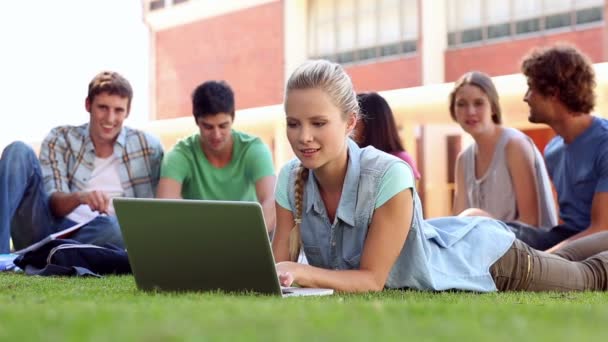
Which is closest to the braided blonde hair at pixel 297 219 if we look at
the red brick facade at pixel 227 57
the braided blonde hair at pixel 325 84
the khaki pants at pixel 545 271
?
the braided blonde hair at pixel 325 84

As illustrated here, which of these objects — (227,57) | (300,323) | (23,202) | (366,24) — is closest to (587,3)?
(366,24)

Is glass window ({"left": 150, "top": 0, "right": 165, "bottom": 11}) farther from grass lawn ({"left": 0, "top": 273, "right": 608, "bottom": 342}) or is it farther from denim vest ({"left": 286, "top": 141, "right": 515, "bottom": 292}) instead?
grass lawn ({"left": 0, "top": 273, "right": 608, "bottom": 342})

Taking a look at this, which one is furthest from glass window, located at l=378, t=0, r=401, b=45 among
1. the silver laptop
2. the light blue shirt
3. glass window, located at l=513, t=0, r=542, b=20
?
the silver laptop

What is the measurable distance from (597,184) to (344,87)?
2.29 metres

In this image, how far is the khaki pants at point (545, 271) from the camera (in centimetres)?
417

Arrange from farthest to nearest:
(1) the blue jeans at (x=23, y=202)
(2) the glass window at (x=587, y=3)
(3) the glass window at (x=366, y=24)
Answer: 1. (3) the glass window at (x=366, y=24)
2. (2) the glass window at (x=587, y=3)
3. (1) the blue jeans at (x=23, y=202)

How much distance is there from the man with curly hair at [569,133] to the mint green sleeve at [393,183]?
2087 millimetres

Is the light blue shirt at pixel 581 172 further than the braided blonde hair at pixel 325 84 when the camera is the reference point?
Yes

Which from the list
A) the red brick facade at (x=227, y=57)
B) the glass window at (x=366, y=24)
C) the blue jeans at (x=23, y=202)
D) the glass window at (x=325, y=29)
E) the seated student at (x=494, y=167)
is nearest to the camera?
the seated student at (x=494, y=167)

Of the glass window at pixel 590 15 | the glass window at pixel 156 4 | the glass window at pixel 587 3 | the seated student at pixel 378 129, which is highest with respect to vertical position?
the glass window at pixel 156 4

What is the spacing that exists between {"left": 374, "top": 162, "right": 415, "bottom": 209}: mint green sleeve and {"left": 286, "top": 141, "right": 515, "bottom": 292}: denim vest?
0.12 ft

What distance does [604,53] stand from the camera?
19234mm

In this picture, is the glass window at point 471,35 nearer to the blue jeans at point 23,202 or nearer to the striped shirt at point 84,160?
the striped shirt at point 84,160

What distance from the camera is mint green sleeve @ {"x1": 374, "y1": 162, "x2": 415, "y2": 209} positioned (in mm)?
3602
